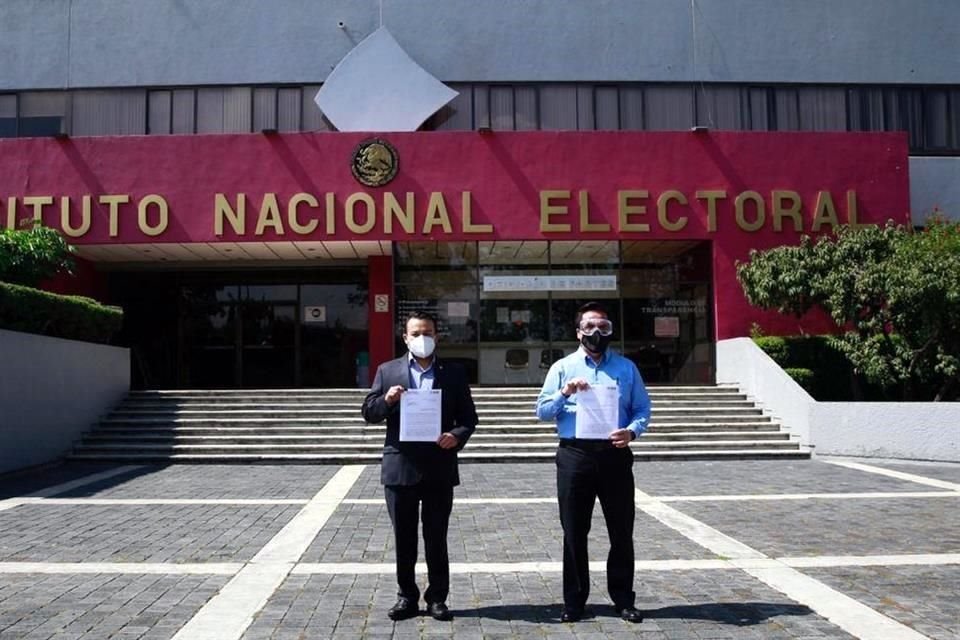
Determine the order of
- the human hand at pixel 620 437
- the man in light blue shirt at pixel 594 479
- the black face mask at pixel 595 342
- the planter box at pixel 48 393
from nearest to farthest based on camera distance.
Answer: the human hand at pixel 620 437
the man in light blue shirt at pixel 594 479
the black face mask at pixel 595 342
the planter box at pixel 48 393

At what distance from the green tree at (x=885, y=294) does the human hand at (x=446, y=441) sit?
10950 mm

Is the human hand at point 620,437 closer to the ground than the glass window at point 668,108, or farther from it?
closer to the ground

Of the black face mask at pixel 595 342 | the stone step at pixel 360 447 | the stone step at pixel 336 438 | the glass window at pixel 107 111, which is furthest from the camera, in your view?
the glass window at pixel 107 111

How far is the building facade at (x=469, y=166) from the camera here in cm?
1811

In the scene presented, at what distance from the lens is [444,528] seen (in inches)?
196

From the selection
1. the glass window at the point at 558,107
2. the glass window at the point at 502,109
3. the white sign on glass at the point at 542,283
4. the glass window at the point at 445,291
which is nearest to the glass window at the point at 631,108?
the glass window at the point at 558,107

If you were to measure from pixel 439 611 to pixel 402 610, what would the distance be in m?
0.21

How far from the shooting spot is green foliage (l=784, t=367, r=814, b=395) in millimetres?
15509

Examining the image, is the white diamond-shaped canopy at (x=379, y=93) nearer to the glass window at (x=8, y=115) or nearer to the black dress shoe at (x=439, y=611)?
the glass window at (x=8, y=115)

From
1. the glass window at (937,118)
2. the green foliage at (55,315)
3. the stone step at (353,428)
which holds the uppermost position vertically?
the glass window at (937,118)

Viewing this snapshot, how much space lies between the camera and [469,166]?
1822 centimetres

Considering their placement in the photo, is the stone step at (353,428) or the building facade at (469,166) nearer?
the stone step at (353,428)

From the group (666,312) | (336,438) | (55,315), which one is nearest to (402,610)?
(336,438)

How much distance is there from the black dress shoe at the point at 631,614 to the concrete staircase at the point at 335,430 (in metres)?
8.72
